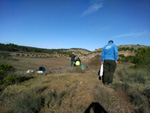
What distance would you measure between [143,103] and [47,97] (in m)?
2.96

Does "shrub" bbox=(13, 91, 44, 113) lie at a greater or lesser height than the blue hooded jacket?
lesser

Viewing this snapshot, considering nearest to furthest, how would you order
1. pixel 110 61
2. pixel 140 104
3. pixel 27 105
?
pixel 27 105
pixel 140 104
pixel 110 61

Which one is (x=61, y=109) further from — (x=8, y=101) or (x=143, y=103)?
(x=143, y=103)

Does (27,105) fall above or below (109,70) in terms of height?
below

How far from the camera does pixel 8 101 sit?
10.0 ft

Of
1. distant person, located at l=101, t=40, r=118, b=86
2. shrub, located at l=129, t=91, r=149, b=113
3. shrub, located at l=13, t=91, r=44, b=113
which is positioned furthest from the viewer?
distant person, located at l=101, t=40, r=118, b=86

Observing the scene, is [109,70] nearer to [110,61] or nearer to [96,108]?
[110,61]

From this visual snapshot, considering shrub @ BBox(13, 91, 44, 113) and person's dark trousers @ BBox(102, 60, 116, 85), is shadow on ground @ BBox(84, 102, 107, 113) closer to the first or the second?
shrub @ BBox(13, 91, 44, 113)

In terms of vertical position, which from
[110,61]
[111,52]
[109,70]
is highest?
[111,52]

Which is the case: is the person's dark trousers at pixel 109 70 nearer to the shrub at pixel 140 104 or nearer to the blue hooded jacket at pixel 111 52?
the blue hooded jacket at pixel 111 52

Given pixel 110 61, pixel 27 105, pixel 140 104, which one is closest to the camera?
pixel 27 105

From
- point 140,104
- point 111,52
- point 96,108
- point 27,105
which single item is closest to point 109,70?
point 111,52

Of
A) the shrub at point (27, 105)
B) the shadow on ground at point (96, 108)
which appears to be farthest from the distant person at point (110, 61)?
the shrub at point (27, 105)

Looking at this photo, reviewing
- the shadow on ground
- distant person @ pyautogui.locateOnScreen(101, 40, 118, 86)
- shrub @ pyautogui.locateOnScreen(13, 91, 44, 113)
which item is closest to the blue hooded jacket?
distant person @ pyautogui.locateOnScreen(101, 40, 118, 86)
